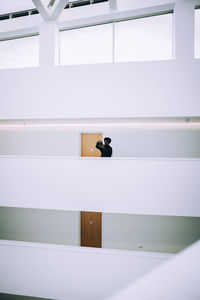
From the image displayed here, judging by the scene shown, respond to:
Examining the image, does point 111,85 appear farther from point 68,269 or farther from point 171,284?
point 68,269

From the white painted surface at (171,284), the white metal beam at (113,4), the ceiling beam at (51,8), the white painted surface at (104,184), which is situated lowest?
the white painted surface at (104,184)

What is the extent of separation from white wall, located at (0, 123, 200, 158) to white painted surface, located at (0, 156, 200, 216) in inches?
53.7

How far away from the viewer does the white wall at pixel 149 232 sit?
→ 4.91 metres

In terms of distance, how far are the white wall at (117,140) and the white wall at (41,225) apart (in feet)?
6.18

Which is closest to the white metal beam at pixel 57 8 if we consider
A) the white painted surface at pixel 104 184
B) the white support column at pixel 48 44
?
the white support column at pixel 48 44

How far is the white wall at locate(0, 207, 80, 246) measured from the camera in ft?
17.3

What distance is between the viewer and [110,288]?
363 cm

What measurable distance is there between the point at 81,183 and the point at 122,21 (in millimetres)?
3781

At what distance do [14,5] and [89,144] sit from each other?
3.86m

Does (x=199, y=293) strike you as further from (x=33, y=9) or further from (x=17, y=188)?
(x=33, y=9)

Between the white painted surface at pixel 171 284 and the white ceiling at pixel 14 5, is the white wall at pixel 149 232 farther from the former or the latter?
the white ceiling at pixel 14 5

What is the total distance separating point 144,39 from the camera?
13.0ft

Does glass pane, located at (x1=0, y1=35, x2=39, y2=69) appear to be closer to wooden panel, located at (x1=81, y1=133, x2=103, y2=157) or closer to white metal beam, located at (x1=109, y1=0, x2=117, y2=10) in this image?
white metal beam, located at (x1=109, y1=0, x2=117, y2=10)

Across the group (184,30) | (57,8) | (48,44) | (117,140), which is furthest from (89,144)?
(184,30)
